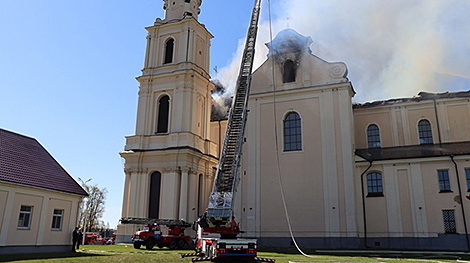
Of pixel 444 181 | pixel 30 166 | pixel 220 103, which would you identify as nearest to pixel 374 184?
pixel 444 181

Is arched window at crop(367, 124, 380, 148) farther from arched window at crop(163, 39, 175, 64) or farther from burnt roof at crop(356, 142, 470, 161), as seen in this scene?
arched window at crop(163, 39, 175, 64)

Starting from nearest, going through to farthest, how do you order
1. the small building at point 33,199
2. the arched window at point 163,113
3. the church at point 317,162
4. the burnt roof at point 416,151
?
the small building at point 33,199, the church at point 317,162, the burnt roof at point 416,151, the arched window at point 163,113

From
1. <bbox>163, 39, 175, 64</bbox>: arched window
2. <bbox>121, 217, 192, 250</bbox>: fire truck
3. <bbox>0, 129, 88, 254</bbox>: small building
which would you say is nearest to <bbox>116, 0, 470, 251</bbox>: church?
<bbox>163, 39, 175, 64</bbox>: arched window

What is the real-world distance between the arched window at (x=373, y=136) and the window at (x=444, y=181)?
19.6 feet

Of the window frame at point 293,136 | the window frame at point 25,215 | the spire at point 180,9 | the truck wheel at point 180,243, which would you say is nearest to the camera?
the window frame at point 25,215

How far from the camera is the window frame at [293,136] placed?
26.0 meters

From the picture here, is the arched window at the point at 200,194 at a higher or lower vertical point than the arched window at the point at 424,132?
lower

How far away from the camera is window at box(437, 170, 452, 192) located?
75.4 ft

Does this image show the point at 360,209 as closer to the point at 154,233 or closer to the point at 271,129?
the point at 271,129

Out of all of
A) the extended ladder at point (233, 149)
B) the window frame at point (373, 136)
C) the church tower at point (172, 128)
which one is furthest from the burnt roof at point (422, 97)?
the church tower at point (172, 128)

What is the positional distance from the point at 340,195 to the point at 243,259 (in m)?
11.3

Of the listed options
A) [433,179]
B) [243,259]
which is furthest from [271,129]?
[243,259]

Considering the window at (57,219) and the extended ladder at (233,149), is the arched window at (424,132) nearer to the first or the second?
the extended ladder at (233,149)

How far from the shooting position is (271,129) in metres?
Answer: 26.7
